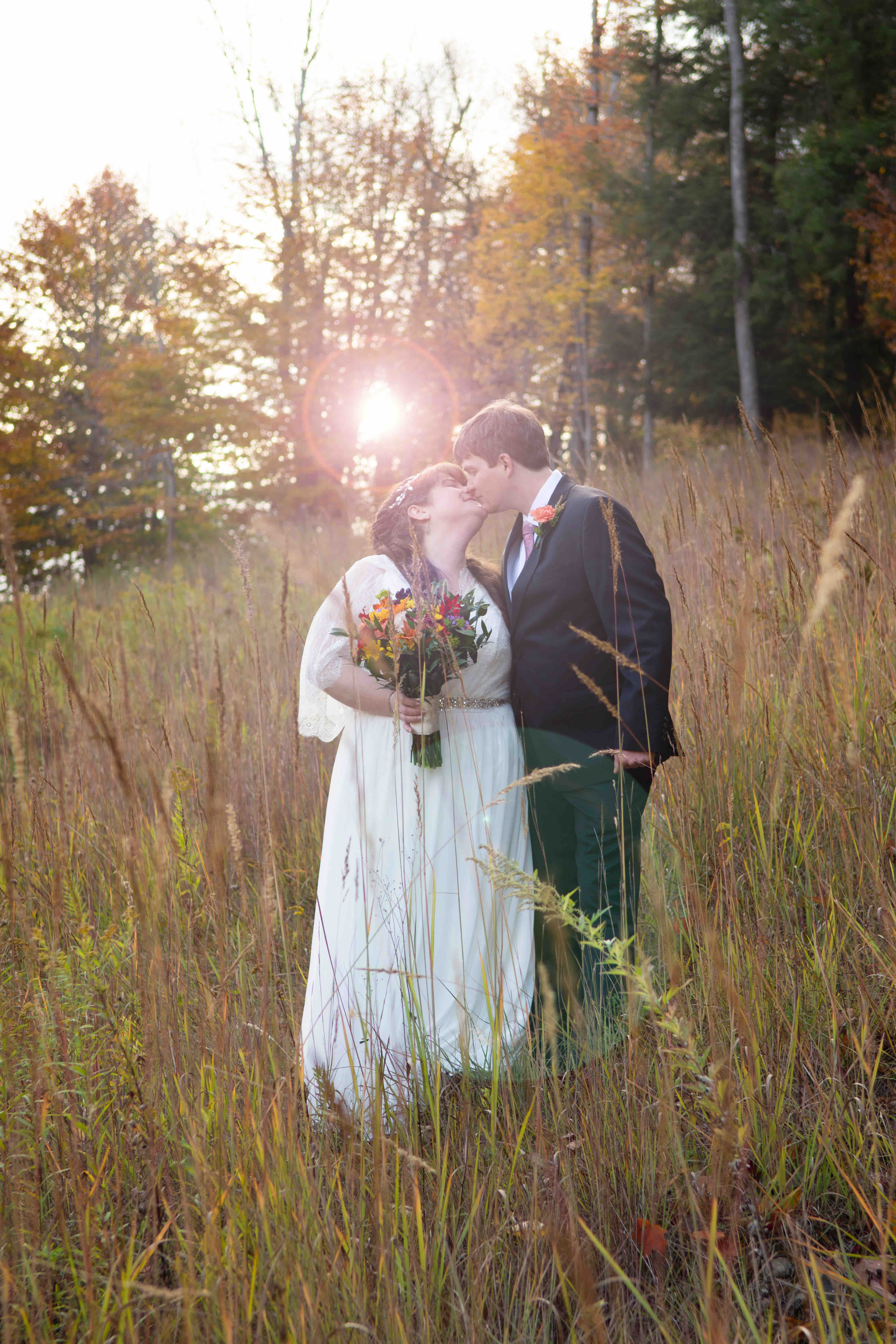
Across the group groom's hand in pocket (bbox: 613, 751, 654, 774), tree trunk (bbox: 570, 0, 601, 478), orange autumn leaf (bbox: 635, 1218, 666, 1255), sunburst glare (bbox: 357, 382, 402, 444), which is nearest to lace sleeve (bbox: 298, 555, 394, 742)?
groom's hand in pocket (bbox: 613, 751, 654, 774)

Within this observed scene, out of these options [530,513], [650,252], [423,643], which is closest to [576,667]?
[423,643]

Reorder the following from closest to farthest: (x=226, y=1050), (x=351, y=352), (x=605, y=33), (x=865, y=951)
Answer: (x=226, y=1050), (x=865, y=951), (x=351, y=352), (x=605, y=33)

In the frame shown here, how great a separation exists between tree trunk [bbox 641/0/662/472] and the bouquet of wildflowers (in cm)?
1297

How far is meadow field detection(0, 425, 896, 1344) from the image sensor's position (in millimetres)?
1274

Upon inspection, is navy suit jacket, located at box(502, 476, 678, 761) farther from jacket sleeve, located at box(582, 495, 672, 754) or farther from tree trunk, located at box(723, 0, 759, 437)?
tree trunk, located at box(723, 0, 759, 437)

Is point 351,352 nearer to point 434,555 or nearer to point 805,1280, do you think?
point 434,555

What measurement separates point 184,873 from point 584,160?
1589cm

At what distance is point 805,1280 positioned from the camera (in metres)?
1.31

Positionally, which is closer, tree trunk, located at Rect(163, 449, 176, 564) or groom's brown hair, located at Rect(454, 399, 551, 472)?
groom's brown hair, located at Rect(454, 399, 551, 472)

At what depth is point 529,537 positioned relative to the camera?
2.87 metres

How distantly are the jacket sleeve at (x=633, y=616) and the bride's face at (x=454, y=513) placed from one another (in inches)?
16.3

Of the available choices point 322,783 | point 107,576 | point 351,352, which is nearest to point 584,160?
point 351,352

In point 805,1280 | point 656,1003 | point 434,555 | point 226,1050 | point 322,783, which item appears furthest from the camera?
point 322,783

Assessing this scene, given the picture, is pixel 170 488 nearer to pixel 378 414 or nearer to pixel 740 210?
pixel 378 414
